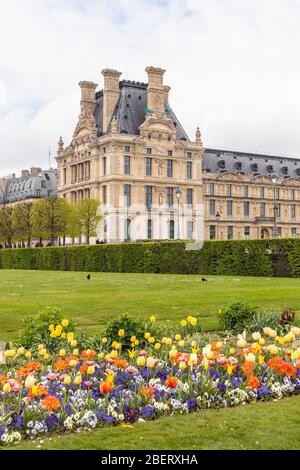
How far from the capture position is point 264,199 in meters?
114

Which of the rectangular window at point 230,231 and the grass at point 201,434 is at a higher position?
the rectangular window at point 230,231

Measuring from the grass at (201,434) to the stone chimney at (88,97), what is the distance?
96287 mm

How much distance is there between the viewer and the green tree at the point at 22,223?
84.4 metres

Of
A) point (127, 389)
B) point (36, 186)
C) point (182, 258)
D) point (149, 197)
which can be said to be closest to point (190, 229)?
point (149, 197)

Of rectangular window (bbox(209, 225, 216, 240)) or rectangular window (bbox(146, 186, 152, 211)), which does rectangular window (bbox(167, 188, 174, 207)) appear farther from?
rectangular window (bbox(209, 225, 216, 240))

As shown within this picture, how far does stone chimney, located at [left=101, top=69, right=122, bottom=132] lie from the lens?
317ft

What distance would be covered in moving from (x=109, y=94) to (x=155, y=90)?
7.32 meters

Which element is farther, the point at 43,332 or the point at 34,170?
the point at 34,170

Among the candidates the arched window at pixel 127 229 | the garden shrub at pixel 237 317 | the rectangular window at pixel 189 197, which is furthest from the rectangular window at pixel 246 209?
the garden shrub at pixel 237 317

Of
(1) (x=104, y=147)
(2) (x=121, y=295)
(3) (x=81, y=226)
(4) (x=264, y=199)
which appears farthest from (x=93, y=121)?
(2) (x=121, y=295)

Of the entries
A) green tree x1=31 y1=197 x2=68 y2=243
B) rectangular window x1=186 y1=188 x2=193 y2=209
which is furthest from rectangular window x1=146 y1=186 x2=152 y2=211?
green tree x1=31 y1=197 x2=68 y2=243

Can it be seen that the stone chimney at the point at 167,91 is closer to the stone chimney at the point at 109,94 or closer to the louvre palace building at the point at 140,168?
the louvre palace building at the point at 140,168

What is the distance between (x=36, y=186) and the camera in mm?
130000

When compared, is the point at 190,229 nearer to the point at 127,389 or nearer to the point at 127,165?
the point at 127,165
